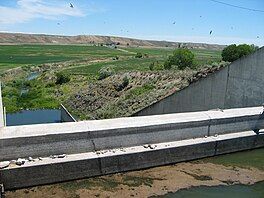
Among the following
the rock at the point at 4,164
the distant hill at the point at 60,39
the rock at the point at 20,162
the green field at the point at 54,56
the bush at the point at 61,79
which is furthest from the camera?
the distant hill at the point at 60,39

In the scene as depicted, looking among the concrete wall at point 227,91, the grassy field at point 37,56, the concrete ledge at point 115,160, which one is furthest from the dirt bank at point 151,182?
the grassy field at point 37,56

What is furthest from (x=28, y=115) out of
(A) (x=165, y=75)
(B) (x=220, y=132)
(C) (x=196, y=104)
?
(B) (x=220, y=132)

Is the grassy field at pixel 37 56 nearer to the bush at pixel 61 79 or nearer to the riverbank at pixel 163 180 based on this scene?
the bush at pixel 61 79

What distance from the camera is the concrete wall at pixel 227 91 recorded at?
12992mm

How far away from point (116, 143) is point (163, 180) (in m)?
1.33

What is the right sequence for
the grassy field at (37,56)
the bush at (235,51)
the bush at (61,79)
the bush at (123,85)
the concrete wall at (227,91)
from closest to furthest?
the concrete wall at (227,91)
the bush at (123,85)
the bush at (235,51)
the bush at (61,79)
the grassy field at (37,56)

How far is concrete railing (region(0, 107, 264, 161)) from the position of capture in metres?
7.34

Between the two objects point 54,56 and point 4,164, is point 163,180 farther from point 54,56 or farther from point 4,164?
point 54,56

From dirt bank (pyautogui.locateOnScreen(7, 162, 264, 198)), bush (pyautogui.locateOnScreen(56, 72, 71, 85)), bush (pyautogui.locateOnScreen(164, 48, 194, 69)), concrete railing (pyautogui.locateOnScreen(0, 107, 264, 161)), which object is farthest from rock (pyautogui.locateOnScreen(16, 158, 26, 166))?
bush (pyautogui.locateOnScreen(56, 72, 71, 85))

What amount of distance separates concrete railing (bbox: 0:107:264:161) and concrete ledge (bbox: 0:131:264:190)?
17 centimetres

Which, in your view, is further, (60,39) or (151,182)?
(60,39)

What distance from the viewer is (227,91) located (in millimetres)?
14312

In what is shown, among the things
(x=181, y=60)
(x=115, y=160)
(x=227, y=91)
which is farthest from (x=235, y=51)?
(x=115, y=160)

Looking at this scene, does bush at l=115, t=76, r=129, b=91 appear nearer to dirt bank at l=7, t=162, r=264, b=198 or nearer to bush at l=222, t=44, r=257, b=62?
bush at l=222, t=44, r=257, b=62
